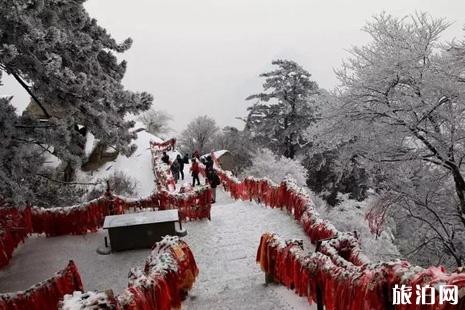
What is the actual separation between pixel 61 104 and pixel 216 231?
660 centimetres

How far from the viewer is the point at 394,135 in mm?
13273

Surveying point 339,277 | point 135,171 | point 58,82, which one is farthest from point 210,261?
point 135,171

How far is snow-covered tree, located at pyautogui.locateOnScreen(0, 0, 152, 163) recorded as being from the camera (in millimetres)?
7852

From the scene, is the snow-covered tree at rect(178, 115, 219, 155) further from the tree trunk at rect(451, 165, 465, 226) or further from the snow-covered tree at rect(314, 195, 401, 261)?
the tree trunk at rect(451, 165, 465, 226)

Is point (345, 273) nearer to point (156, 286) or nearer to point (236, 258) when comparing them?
point (156, 286)

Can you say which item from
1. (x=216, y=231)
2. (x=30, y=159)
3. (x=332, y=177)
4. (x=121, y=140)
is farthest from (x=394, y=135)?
(x=332, y=177)

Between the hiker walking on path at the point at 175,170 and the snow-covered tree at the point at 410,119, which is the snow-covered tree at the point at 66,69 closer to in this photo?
the snow-covered tree at the point at 410,119

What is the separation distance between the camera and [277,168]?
106 feet

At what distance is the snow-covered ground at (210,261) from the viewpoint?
8703 millimetres

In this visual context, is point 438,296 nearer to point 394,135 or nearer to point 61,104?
point 61,104

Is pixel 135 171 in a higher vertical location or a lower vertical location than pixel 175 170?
higher

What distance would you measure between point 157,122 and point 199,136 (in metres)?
10.6

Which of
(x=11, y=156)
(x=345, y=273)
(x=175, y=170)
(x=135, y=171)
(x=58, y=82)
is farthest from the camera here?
(x=135, y=171)

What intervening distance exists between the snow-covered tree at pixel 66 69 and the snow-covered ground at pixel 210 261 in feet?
10.8
